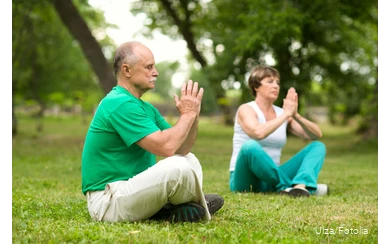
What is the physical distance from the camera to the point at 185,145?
185 inches

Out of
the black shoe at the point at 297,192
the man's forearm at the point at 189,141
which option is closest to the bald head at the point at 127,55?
the man's forearm at the point at 189,141

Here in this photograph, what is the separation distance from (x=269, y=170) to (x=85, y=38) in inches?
461

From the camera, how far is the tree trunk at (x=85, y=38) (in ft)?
55.2

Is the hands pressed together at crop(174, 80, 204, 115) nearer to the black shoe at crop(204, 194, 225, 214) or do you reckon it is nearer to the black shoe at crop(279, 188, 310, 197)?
the black shoe at crop(204, 194, 225, 214)

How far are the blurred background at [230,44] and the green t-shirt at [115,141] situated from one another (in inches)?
428

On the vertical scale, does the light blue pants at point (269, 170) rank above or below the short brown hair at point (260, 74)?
below

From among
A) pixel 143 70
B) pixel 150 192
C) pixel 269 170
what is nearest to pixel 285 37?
pixel 269 170

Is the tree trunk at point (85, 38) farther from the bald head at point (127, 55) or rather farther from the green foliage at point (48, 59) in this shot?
the bald head at point (127, 55)

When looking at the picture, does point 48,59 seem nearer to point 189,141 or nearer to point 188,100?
point 189,141

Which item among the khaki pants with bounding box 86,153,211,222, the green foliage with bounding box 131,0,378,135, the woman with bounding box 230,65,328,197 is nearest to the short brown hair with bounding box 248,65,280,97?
the woman with bounding box 230,65,328,197

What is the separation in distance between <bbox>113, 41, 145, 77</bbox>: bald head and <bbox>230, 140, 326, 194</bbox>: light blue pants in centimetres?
233

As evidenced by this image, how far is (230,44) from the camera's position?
18.2 m

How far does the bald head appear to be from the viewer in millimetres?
4461

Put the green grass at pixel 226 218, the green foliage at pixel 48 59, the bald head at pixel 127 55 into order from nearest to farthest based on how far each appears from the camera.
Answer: the green grass at pixel 226 218 → the bald head at pixel 127 55 → the green foliage at pixel 48 59
